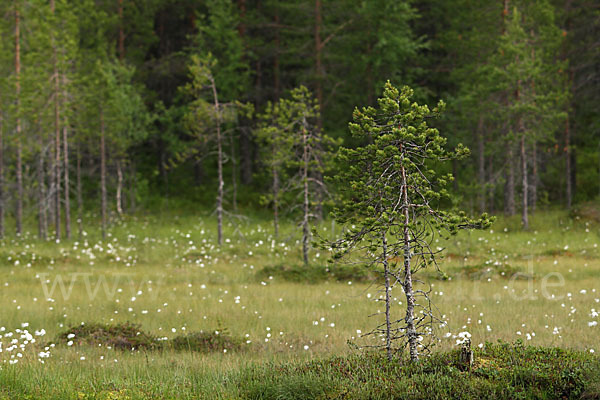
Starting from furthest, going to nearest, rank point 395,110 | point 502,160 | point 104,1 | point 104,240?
point 104,1 < point 502,160 < point 104,240 < point 395,110

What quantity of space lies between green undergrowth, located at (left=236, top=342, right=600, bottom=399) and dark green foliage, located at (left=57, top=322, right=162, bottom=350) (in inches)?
152

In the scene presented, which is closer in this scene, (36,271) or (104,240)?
(36,271)

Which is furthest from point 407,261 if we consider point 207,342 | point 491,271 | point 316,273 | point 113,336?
point 491,271

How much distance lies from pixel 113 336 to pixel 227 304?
3656 millimetres

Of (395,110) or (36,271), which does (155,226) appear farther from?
(395,110)

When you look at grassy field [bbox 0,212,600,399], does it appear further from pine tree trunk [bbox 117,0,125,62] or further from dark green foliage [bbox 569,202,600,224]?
pine tree trunk [bbox 117,0,125,62]

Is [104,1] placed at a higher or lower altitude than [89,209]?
higher

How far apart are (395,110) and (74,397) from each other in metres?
5.47

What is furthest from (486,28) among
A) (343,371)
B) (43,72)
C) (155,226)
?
(343,371)

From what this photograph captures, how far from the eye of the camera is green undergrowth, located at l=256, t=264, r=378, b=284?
1792 centimetres

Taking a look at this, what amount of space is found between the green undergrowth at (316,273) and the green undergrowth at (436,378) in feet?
32.3

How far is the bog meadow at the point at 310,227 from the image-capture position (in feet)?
24.7

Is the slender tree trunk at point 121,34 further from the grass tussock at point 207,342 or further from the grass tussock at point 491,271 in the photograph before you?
the grass tussock at point 207,342

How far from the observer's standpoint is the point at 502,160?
3694cm
